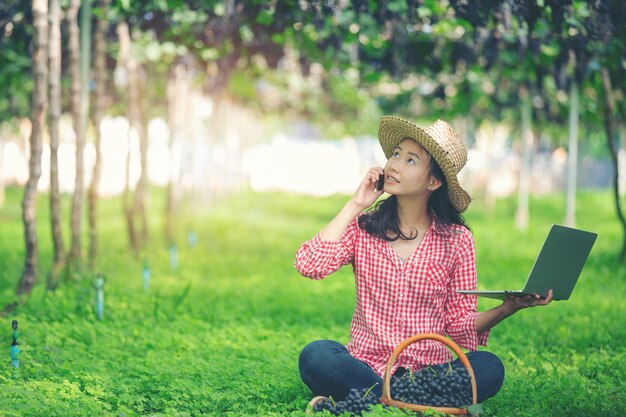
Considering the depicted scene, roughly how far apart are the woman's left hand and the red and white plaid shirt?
29 centimetres

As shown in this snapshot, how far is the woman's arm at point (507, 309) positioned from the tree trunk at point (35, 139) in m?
5.60

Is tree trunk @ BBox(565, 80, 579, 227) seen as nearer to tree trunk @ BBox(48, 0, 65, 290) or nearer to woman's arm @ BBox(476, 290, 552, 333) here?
tree trunk @ BBox(48, 0, 65, 290)

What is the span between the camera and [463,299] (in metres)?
5.54

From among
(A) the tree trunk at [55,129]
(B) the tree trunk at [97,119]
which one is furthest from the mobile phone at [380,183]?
(B) the tree trunk at [97,119]

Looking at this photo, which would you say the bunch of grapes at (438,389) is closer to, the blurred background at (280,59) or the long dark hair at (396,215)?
the long dark hair at (396,215)

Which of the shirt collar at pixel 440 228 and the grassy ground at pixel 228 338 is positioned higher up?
the shirt collar at pixel 440 228

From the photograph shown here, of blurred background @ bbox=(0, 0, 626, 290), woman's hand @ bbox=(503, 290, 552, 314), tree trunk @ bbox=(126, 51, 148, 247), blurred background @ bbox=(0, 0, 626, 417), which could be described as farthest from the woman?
tree trunk @ bbox=(126, 51, 148, 247)

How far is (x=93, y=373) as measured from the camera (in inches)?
256

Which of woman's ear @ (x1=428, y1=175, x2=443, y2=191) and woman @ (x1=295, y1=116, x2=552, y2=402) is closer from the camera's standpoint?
woman @ (x1=295, y1=116, x2=552, y2=402)

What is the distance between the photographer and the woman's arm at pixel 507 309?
511cm

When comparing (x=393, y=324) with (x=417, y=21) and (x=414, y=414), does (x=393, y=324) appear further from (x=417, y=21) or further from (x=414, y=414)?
(x=417, y=21)

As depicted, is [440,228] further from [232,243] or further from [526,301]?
[232,243]

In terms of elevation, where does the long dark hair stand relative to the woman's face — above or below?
below

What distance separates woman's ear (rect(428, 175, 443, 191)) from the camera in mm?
5574
